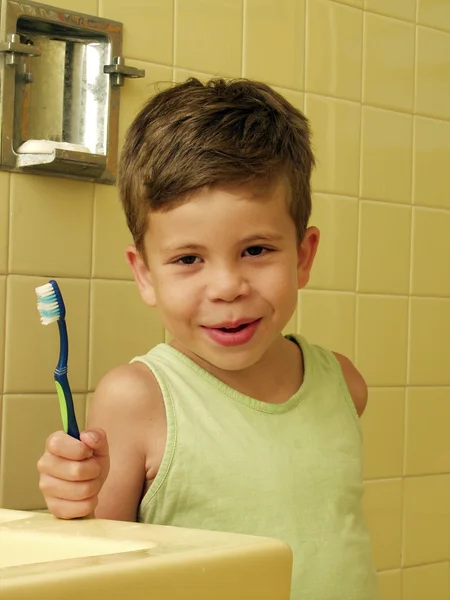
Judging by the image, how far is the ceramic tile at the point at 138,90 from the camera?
1326 mm

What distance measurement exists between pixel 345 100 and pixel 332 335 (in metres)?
0.40

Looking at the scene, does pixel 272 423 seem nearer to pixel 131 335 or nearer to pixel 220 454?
pixel 220 454

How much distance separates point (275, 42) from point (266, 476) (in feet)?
2.48

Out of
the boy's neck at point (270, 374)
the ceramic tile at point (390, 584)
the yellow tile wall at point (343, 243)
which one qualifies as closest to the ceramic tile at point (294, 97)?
the yellow tile wall at point (343, 243)

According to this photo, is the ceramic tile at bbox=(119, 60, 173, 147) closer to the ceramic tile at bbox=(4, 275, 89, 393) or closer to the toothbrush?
the ceramic tile at bbox=(4, 275, 89, 393)

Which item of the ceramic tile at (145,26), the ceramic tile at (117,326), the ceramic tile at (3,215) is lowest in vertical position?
the ceramic tile at (117,326)

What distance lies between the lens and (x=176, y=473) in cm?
106

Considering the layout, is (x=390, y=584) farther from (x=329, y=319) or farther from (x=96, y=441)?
(x=96, y=441)

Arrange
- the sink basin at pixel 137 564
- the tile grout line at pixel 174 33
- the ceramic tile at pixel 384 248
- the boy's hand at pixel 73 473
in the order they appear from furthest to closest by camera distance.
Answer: the ceramic tile at pixel 384 248
the tile grout line at pixel 174 33
the boy's hand at pixel 73 473
the sink basin at pixel 137 564

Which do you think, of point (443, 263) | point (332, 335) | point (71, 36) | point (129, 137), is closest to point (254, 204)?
point (129, 137)

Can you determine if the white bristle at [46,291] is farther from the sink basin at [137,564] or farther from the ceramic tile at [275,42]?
the ceramic tile at [275,42]

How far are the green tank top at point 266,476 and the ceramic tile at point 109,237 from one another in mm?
195

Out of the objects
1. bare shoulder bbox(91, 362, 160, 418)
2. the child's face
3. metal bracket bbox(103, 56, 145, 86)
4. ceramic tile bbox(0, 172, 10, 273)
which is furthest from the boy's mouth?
metal bracket bbox(103, 56, 145, 86)

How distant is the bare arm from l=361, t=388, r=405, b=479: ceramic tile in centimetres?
63
